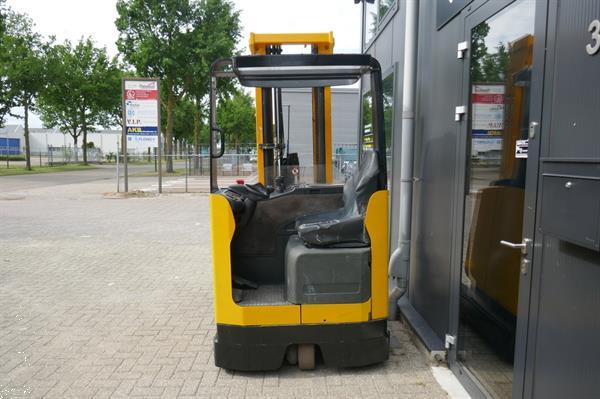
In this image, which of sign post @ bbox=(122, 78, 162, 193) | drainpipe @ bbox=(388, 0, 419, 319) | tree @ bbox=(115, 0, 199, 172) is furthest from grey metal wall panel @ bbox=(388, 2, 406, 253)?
tree @ bbox=(115, 0, 199, 172)

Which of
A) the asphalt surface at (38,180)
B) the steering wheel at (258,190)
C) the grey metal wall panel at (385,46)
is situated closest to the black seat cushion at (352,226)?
the steering wheel at (258,190)

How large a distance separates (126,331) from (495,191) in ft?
11.6

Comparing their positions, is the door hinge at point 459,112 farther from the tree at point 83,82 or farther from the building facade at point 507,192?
the tree at point 83,82

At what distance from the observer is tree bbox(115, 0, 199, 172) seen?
78.0ft

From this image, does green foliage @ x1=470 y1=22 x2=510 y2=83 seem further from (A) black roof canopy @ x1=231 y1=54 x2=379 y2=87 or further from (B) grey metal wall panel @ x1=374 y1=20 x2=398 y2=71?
(B) grey metal wall panel @ x1=374 y1=20 x2=398 y2=71

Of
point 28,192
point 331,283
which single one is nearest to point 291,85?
point 331,283

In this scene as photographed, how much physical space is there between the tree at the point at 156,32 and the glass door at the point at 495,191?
891 inches

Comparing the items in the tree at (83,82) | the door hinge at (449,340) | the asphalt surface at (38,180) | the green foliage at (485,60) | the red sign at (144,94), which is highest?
the tree at (83,82)

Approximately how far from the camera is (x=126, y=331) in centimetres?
464

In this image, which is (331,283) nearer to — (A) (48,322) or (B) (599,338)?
(B) (599,338)

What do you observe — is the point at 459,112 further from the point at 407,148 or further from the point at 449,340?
the point at 449,340

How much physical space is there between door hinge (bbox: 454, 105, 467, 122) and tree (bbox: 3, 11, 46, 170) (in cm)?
3181

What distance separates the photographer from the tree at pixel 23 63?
95.3ft

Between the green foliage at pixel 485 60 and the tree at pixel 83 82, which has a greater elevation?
the tree at pixel 83 82
